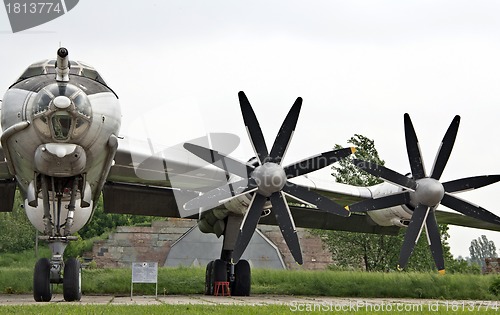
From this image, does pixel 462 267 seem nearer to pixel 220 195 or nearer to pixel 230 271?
pixel 230 271

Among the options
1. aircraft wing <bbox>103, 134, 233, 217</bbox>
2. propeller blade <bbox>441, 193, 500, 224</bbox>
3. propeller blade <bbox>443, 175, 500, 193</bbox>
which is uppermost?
aircraft wing <bbox>103, 134, 233, 217</bbox>

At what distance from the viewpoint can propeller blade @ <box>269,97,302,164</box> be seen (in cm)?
1384

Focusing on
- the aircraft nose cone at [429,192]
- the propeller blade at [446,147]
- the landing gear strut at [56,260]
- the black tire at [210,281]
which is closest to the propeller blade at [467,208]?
the aircraft nose cone at [429,192]

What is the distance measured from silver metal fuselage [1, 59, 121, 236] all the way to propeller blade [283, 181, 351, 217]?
141 inches

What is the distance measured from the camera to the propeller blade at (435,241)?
14170 mm

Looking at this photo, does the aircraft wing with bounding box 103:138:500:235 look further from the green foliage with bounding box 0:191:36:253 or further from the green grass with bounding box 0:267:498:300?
the green foliage with bounding box 0:191:36:253

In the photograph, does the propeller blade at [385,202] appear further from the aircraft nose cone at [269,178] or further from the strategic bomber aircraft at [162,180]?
the aircraft nose cone at [269,178]

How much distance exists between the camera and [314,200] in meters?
13.9

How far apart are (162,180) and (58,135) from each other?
4875 millimetres

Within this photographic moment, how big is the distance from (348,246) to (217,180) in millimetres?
11790

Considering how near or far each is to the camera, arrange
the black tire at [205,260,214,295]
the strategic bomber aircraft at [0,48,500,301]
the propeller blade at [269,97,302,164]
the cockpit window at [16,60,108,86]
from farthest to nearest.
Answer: the black tire at [205,260,214,295], the propeller blade at [269,97,302,164], the cockpit window at [16,60,108,86], the strategic bomber aircraft at [0,48,500,301]

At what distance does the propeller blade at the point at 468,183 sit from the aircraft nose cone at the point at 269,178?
3.95 m

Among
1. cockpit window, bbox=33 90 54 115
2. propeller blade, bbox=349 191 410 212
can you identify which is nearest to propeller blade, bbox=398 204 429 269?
propeller blade, bbox=349 191 410 212

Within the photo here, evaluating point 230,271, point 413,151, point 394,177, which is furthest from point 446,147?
point 230,271
